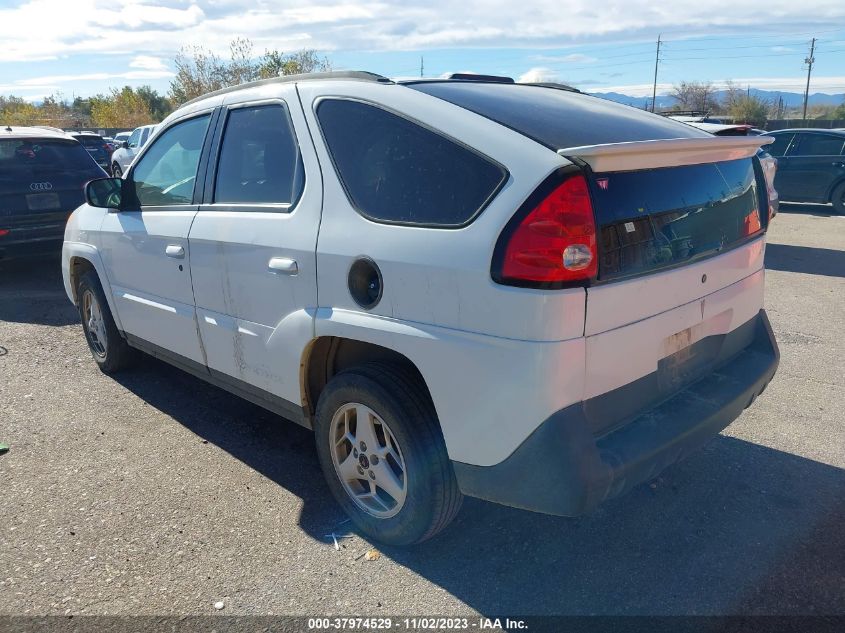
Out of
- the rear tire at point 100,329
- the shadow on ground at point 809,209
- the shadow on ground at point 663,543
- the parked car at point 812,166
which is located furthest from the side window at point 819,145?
the rear tire at point 100,329

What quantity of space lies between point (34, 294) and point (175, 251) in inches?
200

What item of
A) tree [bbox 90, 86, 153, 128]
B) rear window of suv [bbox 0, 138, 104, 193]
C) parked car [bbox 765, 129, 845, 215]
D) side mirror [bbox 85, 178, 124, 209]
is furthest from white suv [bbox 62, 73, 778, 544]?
tree [bbox 90, 86, 153, 128]

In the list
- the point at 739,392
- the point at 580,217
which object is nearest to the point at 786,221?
the point at 739,392

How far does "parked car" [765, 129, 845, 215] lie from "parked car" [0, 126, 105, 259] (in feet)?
43.1

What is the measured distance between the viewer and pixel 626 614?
2637 millimetres

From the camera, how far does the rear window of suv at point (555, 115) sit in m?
2.68

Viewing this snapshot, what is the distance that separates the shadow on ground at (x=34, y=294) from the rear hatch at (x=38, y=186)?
494 mm

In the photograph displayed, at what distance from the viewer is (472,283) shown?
2.42 m

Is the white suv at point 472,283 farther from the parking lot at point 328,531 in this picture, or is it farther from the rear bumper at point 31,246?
the rear bumper at point 31,246

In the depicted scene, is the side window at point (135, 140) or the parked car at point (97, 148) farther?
the side window at point (135, 140)

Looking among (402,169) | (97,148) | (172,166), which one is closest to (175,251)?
(172,166)

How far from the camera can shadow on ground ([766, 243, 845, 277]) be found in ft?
28.9

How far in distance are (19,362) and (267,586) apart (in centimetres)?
392

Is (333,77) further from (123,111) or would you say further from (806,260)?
(123,111)
